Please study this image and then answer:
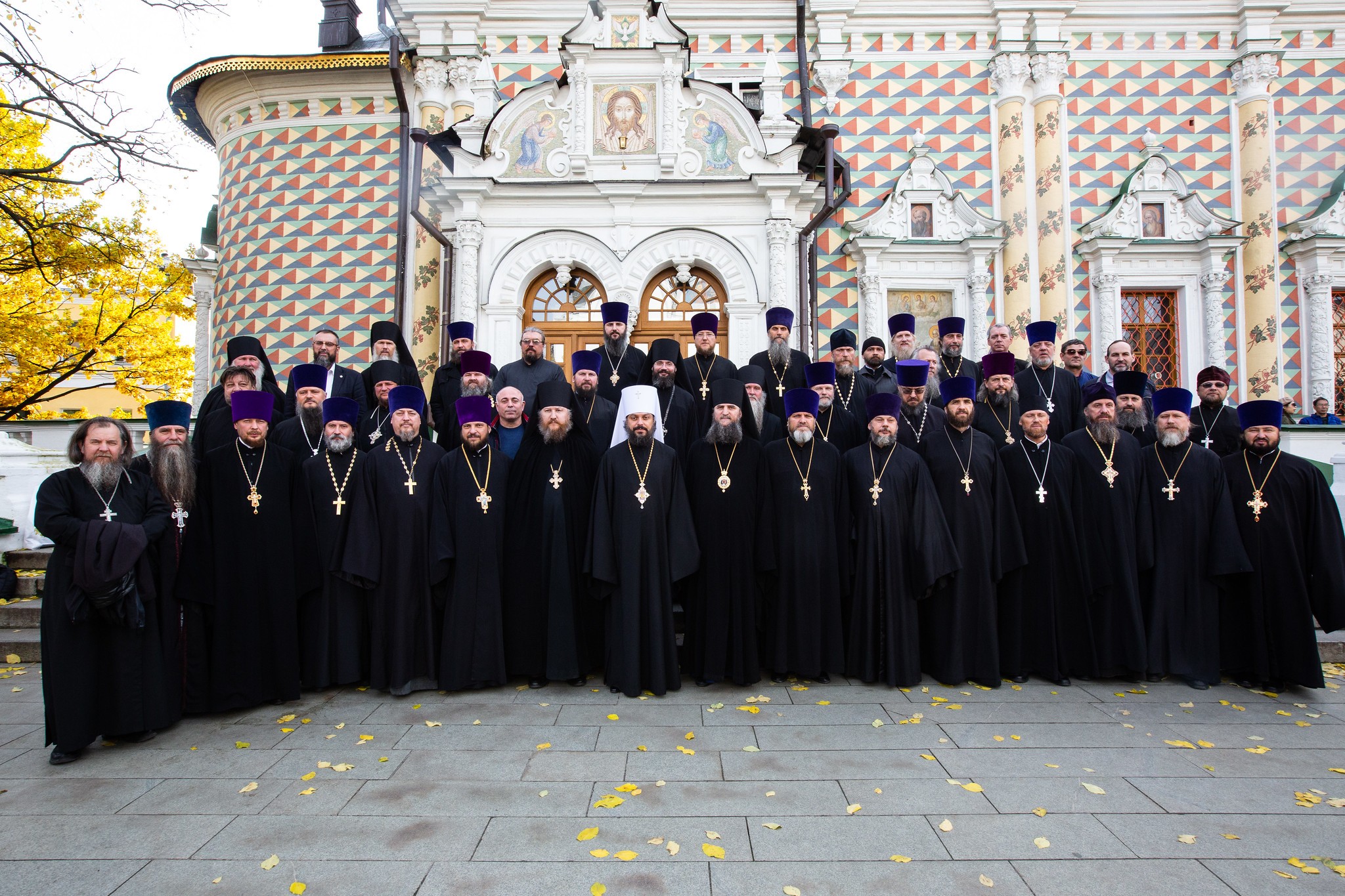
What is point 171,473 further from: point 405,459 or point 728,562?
point 728,562

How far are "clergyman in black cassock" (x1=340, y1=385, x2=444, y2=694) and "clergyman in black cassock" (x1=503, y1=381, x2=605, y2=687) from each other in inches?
21.3

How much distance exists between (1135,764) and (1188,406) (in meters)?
3.19

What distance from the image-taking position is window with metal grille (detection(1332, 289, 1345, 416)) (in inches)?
467

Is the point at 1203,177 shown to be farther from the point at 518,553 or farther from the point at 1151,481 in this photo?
the point at 518,553

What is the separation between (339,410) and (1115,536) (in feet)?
18.2

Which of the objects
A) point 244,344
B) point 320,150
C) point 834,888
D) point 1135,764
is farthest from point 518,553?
point 320,150

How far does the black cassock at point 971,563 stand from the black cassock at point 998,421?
2.24 feet

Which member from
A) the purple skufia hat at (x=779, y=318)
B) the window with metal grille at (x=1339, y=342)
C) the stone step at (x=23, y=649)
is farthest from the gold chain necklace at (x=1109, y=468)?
the window with metal grille at (x=1339, y=342)

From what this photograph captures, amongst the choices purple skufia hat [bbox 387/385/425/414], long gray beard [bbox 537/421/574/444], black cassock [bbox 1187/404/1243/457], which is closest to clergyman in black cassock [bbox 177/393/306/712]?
purple skufia hat [bbox 387/385/425/414]

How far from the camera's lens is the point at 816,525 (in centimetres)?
545

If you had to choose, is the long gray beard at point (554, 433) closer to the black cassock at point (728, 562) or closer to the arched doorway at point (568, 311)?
the black cassock at point (728, 562)

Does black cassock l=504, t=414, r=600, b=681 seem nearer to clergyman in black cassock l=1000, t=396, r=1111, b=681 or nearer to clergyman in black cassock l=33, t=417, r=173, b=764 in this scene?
clergyman in black cassock l=33, t=417, r=173, b=764

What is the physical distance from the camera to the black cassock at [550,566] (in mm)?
5273

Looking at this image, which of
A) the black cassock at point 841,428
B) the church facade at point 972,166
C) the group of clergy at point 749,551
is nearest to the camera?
the group of clergy at point 749,551
